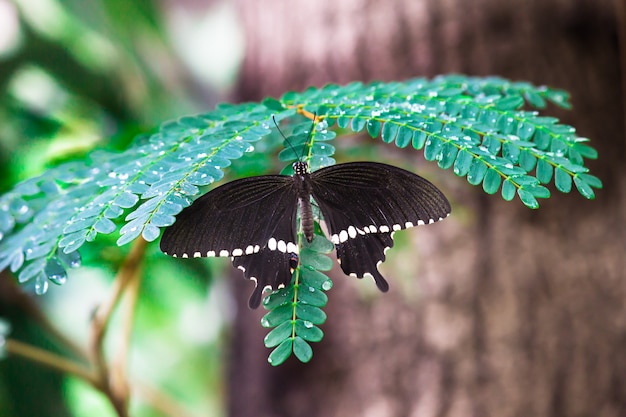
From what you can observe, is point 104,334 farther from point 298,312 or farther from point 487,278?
point 487,278

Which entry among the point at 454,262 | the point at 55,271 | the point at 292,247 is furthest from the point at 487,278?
the point at 55,271

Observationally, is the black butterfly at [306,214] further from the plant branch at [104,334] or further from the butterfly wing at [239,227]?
the plant branch at [104,334]

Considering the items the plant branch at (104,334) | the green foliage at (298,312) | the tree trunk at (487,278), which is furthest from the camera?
the tree trunk at (487,278)

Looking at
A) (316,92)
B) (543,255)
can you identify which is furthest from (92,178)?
(543,255)

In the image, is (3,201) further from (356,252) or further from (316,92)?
(356,252)

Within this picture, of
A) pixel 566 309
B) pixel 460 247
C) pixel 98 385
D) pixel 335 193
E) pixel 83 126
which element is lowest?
pixel 98 385

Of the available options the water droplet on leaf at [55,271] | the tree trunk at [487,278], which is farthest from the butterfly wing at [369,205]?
the tree trunk at [487,278]

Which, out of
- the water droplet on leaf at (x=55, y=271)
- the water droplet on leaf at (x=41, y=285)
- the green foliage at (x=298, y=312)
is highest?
the water droplet on leaf at (x=55, y=271)
